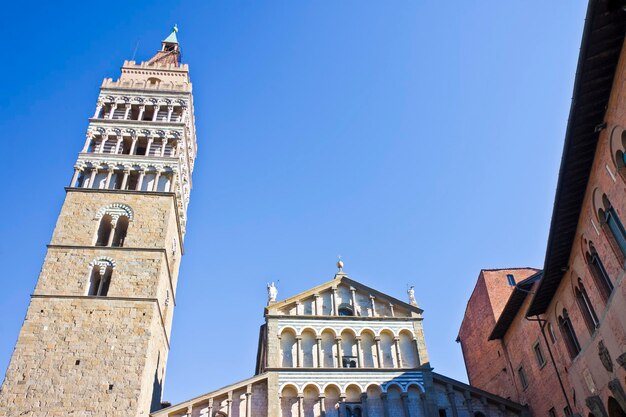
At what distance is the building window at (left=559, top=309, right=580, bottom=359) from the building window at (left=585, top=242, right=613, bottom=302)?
356 centimetres

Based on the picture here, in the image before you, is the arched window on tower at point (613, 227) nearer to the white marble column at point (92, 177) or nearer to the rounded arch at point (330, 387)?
the rounded arch at point (330, 387)

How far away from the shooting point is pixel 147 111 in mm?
32562

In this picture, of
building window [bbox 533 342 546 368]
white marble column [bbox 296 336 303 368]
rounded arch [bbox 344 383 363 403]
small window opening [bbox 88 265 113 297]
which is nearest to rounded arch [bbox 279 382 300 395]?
white marble column [bbox 296 336 303 368]

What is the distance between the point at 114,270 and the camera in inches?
930

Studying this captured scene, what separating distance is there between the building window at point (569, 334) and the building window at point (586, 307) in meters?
1.59

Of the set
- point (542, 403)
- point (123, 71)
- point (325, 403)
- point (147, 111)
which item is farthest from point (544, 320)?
point (123, 71)

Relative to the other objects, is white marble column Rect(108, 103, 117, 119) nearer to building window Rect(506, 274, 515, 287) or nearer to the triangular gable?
the triangular gable

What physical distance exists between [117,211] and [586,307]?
21.4 meters

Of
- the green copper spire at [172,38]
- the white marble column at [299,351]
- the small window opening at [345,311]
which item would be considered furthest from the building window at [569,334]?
the green copper spire at [172,38]

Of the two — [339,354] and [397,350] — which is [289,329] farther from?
[397,350]

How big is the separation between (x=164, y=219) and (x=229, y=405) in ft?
32.5

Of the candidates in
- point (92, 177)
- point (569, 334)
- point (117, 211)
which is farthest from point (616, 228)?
point (92, 177)

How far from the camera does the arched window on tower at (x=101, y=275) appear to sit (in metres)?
23.6

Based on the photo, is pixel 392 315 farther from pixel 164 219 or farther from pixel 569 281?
pixel 164 219
